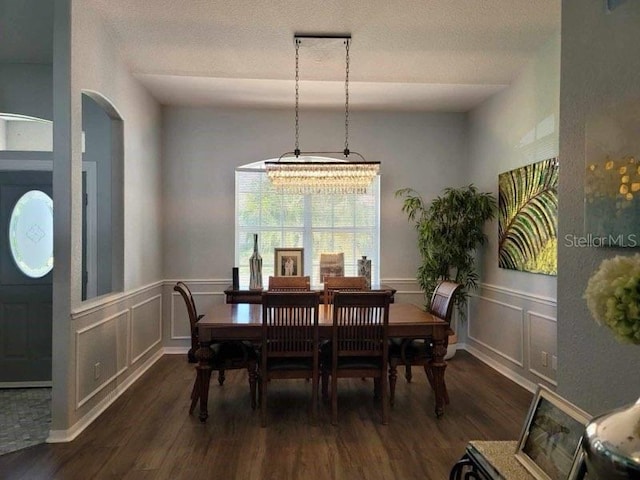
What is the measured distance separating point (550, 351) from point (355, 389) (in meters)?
1.73

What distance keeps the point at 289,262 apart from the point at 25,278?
270 centimetres

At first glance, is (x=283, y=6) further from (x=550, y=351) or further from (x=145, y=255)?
(x=550, y=351)

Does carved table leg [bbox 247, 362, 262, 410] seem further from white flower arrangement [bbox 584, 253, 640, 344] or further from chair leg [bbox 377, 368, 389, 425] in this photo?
white flower arrangement [bbox 584, 253, 640, 344]

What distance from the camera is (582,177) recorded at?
1625 millimetres

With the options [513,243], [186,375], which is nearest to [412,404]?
[513,243]

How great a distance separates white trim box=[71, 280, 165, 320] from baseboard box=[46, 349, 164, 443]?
2.52ft

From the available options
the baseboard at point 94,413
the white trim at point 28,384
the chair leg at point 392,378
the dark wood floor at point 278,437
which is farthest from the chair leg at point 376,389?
the white trim at point 28,384

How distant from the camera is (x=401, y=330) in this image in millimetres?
3188

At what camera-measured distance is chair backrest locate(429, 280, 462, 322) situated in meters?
3.37

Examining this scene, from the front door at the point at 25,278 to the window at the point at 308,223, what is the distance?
2.08 metres

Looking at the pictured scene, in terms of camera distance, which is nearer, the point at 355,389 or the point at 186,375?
the point at 355,389

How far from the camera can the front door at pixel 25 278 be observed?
3.91 metres

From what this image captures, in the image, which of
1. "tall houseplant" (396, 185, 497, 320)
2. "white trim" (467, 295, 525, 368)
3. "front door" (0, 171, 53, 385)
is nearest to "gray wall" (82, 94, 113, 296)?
"front door" (0, 171, 53, 385)

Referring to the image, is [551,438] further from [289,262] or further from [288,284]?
[289,262]
